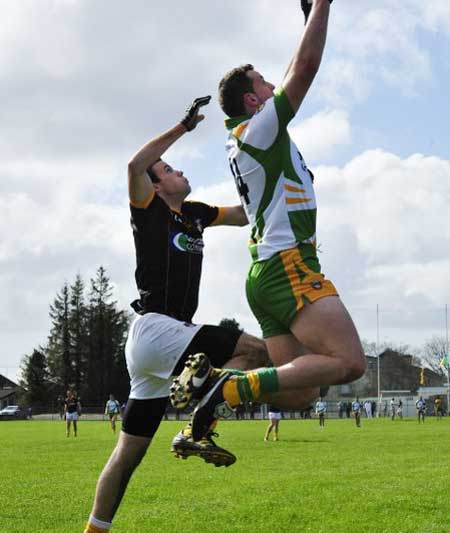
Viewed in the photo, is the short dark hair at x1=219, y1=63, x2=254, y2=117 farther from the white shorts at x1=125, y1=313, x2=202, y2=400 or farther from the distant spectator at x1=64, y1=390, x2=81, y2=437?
the distant spectator at x1=64, y1=390, x2=81, y2=437

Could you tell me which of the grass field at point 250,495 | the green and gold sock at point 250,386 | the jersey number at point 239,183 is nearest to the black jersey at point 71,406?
the grass field at point 250,495

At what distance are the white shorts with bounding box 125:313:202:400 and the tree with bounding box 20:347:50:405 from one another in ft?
366

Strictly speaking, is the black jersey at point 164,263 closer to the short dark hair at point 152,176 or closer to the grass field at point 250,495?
the short dark hair at point 152,176

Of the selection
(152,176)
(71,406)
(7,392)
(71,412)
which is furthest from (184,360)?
(7,392)

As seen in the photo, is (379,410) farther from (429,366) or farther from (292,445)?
(292,445)

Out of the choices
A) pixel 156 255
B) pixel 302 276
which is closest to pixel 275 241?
pixel 302 276

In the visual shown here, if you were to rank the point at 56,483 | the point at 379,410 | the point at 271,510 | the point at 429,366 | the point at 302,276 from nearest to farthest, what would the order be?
the point at 302,276 → the point at 271,510 → the point at 56,483 → the point at 379,410 → the point at 429,366

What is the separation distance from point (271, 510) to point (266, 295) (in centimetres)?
529

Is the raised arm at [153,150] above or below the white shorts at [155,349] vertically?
above

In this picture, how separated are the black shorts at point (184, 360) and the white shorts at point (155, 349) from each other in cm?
5

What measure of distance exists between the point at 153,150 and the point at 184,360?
5.50 feet

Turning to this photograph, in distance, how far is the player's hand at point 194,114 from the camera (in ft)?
21.4

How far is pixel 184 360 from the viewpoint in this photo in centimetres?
685

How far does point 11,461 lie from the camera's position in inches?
871
